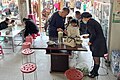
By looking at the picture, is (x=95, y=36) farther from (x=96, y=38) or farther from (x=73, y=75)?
(x=73, y=75)

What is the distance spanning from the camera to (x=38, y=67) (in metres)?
4.89

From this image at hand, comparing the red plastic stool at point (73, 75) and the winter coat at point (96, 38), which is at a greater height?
the winter coat at point (96, 38)

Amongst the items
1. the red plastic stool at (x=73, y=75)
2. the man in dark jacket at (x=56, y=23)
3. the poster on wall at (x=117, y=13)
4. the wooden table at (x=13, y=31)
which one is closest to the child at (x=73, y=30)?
the man in dark jacket at (x=56, y=23)

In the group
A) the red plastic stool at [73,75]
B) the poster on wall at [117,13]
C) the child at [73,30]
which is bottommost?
the red plastic stool at [73,75]

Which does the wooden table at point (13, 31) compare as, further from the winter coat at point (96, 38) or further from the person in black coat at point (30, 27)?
the winter coat at point (96, 38)

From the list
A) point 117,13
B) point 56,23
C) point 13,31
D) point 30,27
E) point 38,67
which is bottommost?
point 38,67

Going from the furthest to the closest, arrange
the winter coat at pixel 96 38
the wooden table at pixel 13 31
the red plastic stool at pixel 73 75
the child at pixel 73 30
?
the wooden table at pixel 13 31
the child at pixel 73 30
the winter coat at pixel 96 38
the red plastic stool at pixel 73 75

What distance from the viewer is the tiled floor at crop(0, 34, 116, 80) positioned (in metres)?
4.37

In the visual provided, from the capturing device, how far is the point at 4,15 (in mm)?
7242

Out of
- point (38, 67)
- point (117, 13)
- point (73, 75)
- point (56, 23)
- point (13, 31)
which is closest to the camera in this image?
point (73, 75)

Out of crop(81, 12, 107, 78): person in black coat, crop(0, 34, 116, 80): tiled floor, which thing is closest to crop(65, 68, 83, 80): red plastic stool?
crop(81, 12, 107, 78): person in black coat

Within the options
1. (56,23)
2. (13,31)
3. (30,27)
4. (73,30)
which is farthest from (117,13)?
(13,31)

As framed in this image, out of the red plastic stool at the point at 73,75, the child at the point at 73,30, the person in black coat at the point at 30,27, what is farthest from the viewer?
the person in black coat at the point at 30,27

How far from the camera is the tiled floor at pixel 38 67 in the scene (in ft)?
14.3
